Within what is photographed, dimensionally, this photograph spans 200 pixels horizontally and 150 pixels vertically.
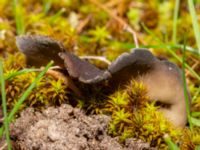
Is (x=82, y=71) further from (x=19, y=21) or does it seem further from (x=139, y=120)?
(x=19, y=21)

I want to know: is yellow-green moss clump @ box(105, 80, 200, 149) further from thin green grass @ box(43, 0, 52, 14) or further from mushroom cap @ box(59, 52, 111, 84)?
thin green grass @ box(43, 0, 52, 14)

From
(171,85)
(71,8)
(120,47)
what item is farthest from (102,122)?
(71,8)

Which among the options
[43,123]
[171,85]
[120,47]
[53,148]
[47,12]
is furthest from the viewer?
[47,12]

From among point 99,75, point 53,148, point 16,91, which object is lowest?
point 53,148

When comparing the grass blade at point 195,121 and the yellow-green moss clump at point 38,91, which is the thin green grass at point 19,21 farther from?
the grass blade at point 195,121

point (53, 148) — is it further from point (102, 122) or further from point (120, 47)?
point (120, 47)

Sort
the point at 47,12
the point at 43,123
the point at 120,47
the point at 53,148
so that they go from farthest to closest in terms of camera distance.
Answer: the point at 47,12
the point at 120,47
the point at 43,123
the point at 53,148

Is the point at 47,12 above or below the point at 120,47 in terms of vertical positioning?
above

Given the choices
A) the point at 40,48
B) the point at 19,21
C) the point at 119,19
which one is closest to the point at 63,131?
the point at 40,48
